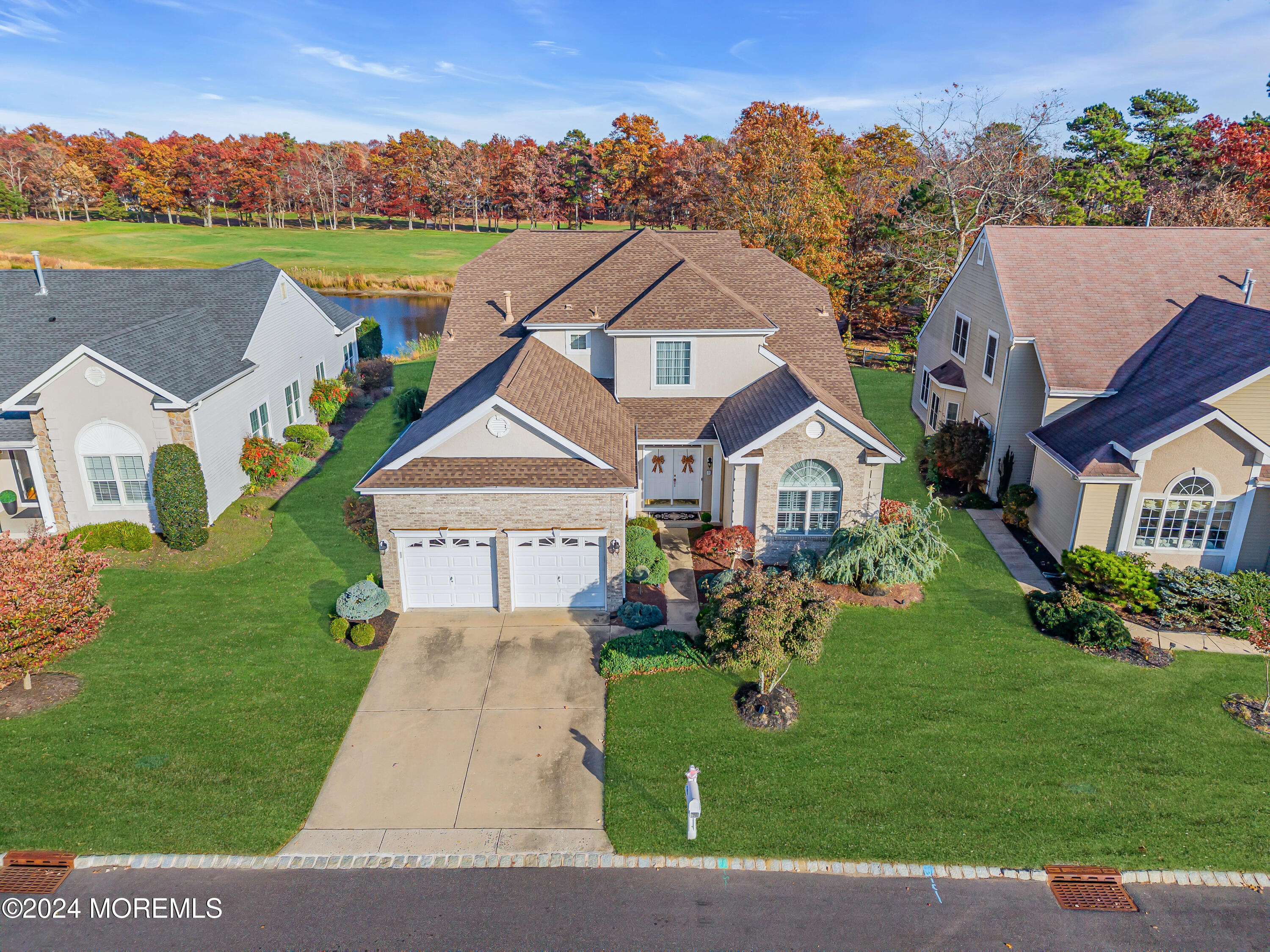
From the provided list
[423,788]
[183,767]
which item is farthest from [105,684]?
[423,788]

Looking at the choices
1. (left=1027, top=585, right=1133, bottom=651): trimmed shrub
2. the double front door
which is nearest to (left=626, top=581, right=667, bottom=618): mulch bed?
the double front door

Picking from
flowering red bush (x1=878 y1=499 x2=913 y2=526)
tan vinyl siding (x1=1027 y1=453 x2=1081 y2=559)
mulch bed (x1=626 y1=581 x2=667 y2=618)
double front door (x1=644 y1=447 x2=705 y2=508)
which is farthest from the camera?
double front door (x1=644 y1=447 x2=705 y2=508)

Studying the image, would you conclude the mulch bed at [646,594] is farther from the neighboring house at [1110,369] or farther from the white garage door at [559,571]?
the neighboring house at [1110,369]

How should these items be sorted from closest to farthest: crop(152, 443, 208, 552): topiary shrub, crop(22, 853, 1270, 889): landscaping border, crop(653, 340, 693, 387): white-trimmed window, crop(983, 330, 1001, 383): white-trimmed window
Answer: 1. crop(22, 853, 1270, 889): landscaping border
2. crop(152, 443, 208, 552): topiary shrub
3. crop(653, 340, 693, 387): white-trimmed window
4. crop(983, 330, 1001, 383): white-trimmed window

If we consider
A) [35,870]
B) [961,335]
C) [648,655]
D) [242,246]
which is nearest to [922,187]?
[961,335]

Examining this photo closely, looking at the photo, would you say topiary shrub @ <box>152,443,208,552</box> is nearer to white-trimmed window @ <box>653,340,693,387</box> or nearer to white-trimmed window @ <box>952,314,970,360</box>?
white-trimmed window @ <box>653,340,693,387</box>

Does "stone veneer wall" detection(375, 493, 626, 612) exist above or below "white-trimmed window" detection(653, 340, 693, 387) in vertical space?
below

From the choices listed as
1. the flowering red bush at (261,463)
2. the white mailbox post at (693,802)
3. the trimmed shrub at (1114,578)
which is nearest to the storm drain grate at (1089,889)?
the white mailbox post at (693,802)
